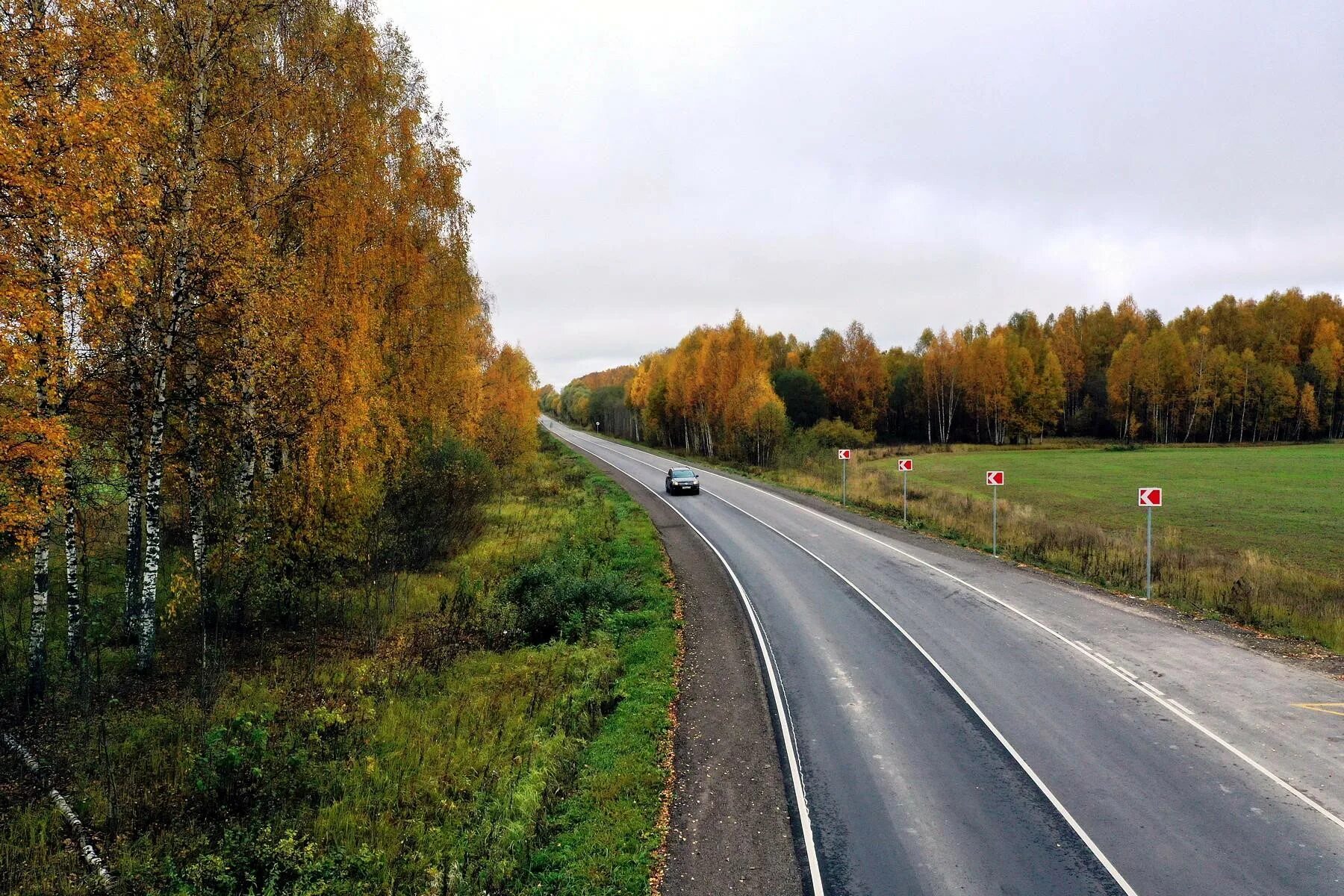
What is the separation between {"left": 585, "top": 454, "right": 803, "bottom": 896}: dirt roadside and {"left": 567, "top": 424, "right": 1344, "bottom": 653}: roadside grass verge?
11615 mm

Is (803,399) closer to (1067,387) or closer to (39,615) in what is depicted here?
(1067,387)

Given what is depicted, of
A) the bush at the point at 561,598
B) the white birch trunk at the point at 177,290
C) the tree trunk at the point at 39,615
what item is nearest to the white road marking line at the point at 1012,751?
the bush at the point at 561,598

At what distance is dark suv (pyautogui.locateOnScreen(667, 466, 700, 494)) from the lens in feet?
113

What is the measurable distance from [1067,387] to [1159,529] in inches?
3059

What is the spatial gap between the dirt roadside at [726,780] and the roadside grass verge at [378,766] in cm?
38

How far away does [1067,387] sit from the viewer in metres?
94.0

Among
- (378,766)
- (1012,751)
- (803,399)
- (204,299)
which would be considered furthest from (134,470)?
(803,399)

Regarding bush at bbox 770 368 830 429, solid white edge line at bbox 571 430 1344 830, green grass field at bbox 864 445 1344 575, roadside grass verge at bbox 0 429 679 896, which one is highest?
bush at bbox 770 368 830 429

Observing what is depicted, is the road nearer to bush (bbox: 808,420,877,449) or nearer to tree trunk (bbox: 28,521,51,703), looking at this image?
tree trunk (bbox: 28,521,51,703)

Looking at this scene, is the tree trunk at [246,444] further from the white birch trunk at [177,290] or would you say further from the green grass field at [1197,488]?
the green grass field at [1197,488]

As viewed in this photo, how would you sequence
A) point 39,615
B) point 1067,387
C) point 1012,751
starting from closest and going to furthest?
1. point 39,615
2. point 1012,751
3. point 1067,387

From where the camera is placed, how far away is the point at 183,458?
12.0m

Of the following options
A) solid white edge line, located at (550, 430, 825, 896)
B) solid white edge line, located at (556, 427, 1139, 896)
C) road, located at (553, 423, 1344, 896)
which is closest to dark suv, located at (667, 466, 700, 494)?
solid white edge line, located at (550, 430, 825, 896)

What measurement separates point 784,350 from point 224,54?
111 m
